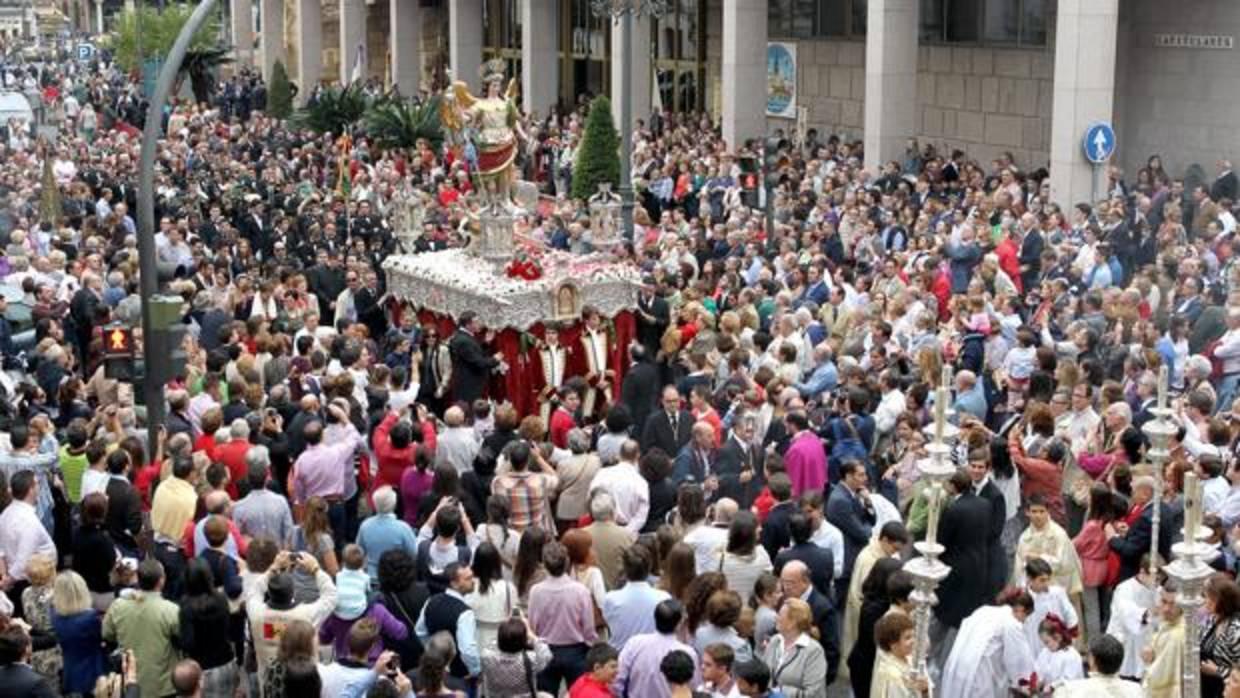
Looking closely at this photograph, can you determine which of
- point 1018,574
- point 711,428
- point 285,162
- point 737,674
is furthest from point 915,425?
point 285,162

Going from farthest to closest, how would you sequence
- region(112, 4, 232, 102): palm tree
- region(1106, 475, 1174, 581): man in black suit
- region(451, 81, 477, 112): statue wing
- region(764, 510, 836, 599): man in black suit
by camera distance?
region(112, 4, 232, 102): palm tree < region(451, 81, 477, 112): statue wing < region(1106, 475, 1174, 581): man in black suit < region(764, 510, 836, 599): man in black suit

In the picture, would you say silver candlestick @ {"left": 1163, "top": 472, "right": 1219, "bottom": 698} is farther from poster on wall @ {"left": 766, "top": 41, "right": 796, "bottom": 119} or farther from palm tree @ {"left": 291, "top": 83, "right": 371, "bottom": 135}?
palm tree @ {"left": 291, "top": 83, "right": 371, "bottom": 135}

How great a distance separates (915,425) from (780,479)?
225cm

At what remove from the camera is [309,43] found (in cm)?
5862

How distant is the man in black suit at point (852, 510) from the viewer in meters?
12.4

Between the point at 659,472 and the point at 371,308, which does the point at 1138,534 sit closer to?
the point at 659,472

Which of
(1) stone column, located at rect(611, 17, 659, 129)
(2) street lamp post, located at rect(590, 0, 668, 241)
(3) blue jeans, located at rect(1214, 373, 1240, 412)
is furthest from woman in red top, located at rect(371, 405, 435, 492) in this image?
(1) stone column, located at rect(611, 17, 659, 129)

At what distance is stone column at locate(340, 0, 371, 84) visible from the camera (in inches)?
2133

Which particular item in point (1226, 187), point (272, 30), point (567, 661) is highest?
point (272, 30)

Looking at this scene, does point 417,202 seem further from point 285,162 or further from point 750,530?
point 750,530

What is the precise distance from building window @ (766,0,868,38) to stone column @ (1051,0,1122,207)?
11180 millimetres

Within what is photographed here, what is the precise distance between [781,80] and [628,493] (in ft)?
94.5

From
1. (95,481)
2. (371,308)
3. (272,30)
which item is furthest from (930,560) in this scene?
(272,30)

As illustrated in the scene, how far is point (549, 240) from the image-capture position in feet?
84.6
